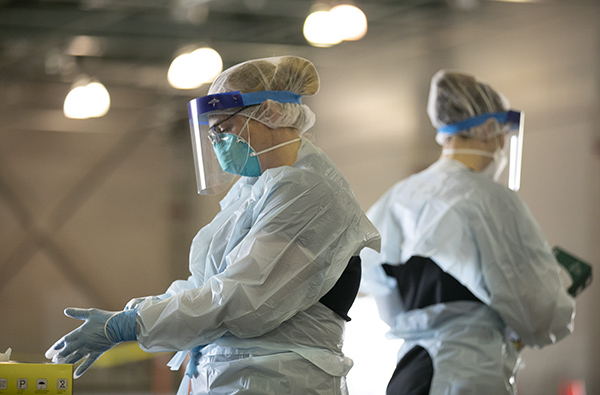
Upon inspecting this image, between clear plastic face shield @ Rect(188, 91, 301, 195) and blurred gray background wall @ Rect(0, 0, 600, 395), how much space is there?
4305 mm

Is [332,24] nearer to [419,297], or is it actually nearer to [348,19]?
[348,19]

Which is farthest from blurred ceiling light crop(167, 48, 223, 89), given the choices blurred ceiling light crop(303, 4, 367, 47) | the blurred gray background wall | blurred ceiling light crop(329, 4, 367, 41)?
the blurred gray background wall

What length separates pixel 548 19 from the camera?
19.4 ft

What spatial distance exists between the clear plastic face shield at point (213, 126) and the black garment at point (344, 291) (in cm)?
44

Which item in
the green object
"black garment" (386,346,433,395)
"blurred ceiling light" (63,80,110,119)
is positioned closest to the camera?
"black garment" (386,346,433,395)

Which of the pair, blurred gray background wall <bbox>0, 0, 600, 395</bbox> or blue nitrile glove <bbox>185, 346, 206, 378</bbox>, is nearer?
blue nitrile glove <bbox>185, 346, 206, 378</bbox>

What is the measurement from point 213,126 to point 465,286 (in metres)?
1.08

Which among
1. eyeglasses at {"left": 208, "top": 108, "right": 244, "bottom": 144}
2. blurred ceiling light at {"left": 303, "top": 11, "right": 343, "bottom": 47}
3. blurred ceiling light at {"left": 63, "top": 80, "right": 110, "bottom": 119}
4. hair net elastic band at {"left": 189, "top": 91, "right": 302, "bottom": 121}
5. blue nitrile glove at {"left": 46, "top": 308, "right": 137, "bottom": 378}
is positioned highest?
blurred ceiling light at {"left": 303, "top": 11, "right": 343, "bottom": 47}

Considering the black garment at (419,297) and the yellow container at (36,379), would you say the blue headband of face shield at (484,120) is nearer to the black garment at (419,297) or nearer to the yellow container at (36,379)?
the black garment at (419,297)

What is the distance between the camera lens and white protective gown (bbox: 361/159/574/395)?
2.36 meters

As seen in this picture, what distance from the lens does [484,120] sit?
9.00 feet

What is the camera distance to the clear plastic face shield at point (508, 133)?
8.99 feet

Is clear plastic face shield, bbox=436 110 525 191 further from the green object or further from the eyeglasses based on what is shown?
the eyeglasses

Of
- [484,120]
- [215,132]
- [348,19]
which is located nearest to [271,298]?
[215,132]
